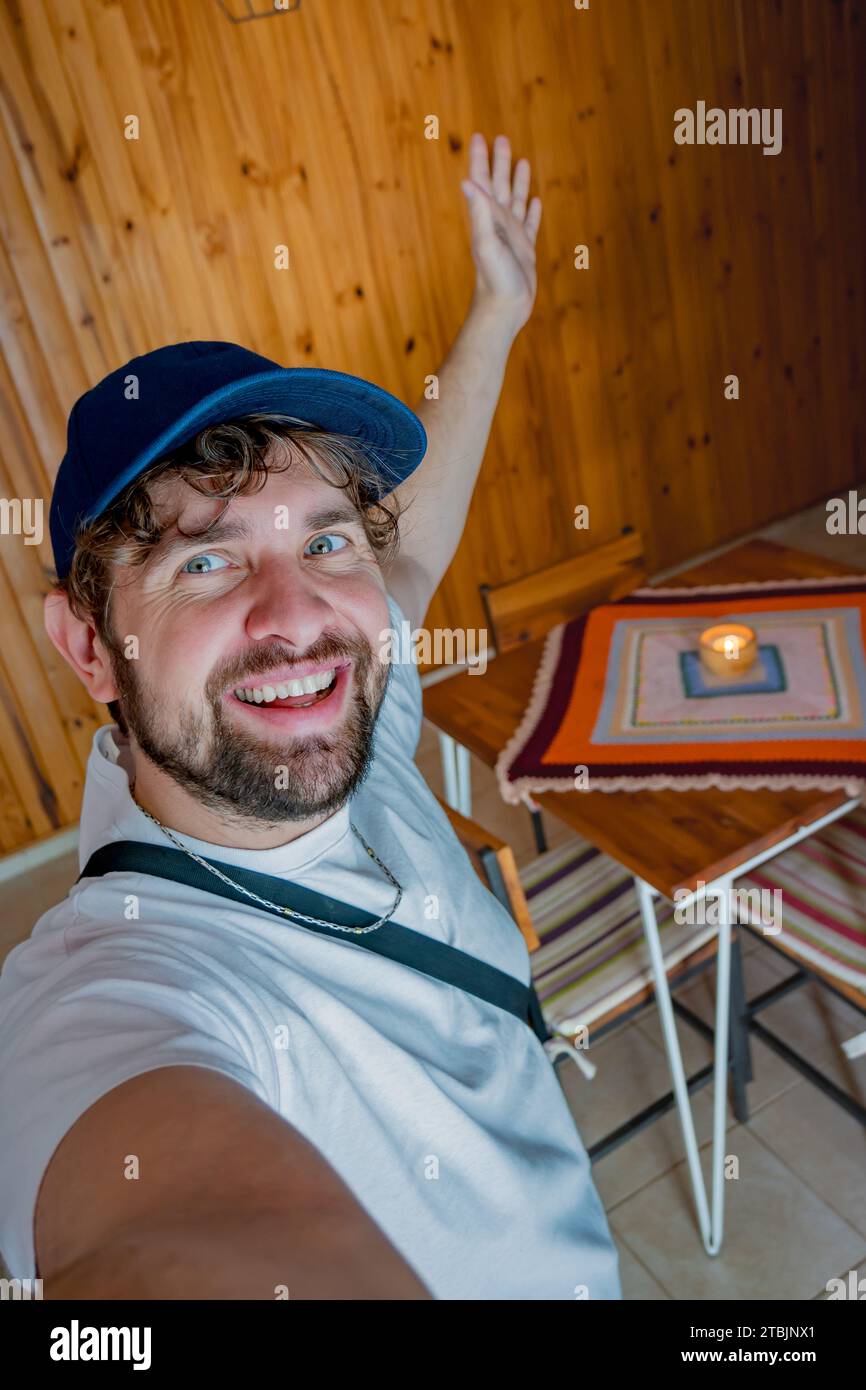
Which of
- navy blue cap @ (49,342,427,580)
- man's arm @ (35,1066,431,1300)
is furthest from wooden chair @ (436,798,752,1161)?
man's arm @ (35,1066,431,1300)

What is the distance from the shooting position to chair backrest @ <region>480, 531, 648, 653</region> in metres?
2.37

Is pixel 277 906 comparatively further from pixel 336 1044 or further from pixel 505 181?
pixel 505 181

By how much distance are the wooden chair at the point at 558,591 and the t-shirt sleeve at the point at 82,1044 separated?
1.51 meters

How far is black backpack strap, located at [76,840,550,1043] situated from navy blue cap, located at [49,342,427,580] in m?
0.31

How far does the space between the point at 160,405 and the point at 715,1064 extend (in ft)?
4.57

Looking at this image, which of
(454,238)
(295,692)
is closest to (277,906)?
(295,692)

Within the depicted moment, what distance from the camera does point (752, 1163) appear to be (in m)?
1.94

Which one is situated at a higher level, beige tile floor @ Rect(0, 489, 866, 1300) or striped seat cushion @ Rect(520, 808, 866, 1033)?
striped seat cushion @ Rect(520, 808, 866, 1033)

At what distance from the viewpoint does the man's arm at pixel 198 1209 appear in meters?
0.56

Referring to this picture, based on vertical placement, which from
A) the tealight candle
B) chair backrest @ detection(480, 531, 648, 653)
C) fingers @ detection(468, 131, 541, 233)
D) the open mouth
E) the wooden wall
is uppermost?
the wooden wall

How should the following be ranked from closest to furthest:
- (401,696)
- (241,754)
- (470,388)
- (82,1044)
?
1. (82,1044)
2. (241,754)
3. (401,696)
4. (470,388)

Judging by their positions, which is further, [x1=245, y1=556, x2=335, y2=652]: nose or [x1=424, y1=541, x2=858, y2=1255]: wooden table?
[x1=424, y1=541, x2=858, y2=1255]: wooden table

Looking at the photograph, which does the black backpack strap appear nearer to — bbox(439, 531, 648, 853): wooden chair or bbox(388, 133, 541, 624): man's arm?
bbox(388, 133, 541, 624): man's arm
